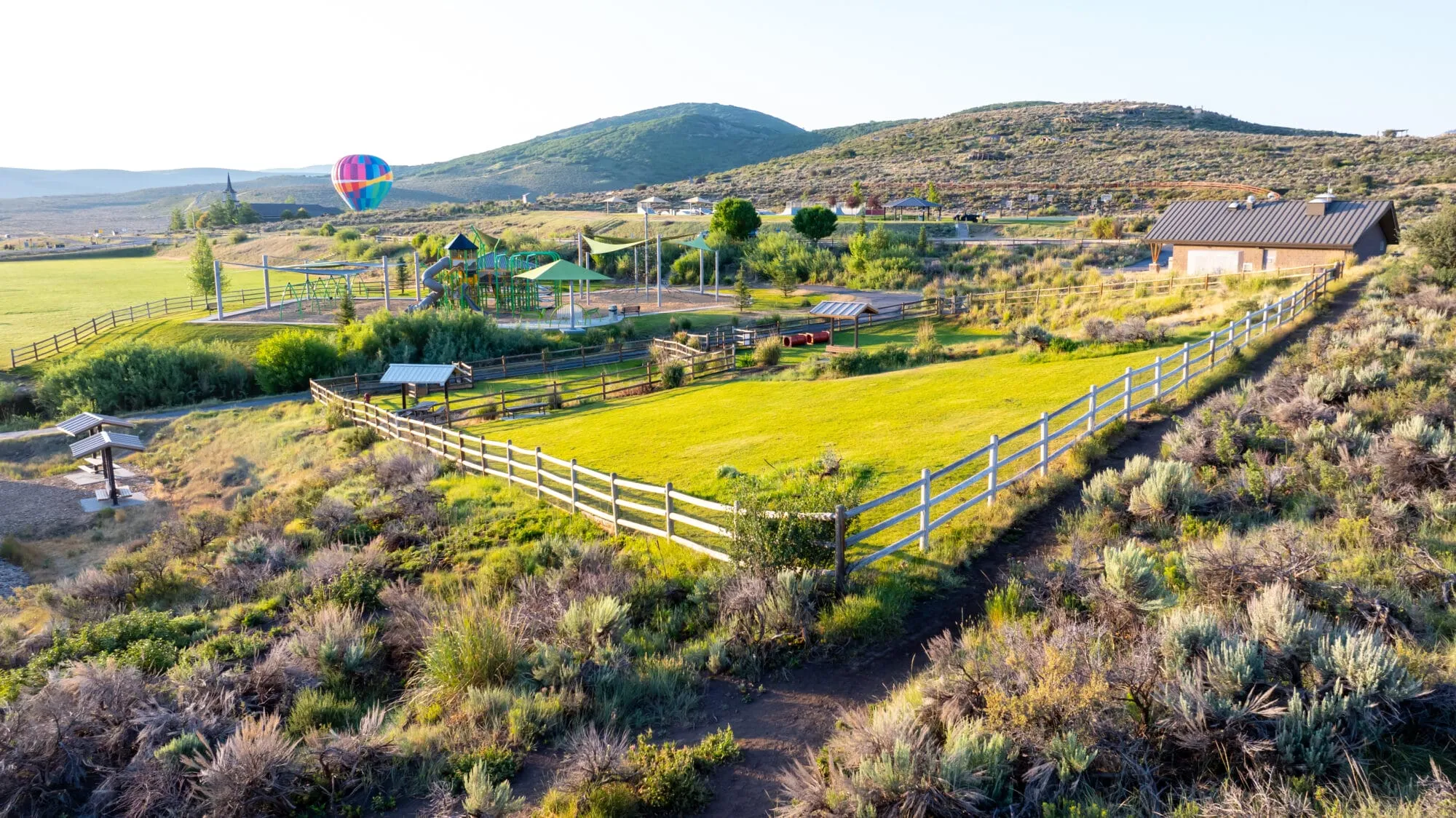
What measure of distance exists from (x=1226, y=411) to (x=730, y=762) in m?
11.0

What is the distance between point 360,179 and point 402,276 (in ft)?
21.1

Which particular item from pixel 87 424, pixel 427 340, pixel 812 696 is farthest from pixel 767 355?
pixel 812 696

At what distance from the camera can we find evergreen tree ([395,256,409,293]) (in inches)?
2318

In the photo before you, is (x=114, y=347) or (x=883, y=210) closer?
(x=114, y=347)

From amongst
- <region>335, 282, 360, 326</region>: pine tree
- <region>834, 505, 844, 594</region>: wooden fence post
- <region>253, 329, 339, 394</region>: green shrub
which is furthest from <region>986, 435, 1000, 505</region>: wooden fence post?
<region>335, 282, 360, 326</region>: pine tree

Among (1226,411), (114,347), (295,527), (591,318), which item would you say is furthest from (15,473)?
(1226,411)

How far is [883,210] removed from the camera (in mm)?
77438

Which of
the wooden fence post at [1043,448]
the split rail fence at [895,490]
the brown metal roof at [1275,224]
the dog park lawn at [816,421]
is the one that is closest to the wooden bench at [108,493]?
the split rail fence at [895,490]

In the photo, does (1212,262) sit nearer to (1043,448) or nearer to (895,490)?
(1043,448)

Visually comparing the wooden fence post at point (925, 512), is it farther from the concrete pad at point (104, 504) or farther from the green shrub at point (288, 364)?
the green shrub at point (288, 364)

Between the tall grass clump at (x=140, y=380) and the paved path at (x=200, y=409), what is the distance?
1.34 meters

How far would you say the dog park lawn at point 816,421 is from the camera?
16797 millimetres

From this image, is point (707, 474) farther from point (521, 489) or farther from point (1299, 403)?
point (1299, 403)

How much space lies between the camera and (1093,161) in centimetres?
9806
